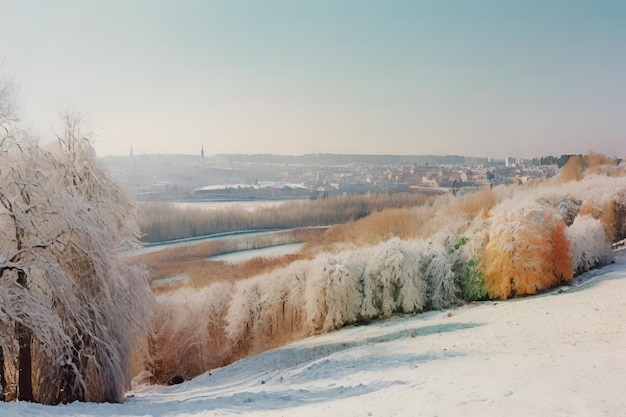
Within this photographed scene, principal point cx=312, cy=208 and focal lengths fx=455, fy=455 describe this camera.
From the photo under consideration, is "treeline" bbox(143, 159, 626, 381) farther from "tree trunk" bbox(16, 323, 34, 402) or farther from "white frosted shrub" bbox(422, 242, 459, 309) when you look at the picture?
"tree trunk" bbox(16, 323, 34, 402)

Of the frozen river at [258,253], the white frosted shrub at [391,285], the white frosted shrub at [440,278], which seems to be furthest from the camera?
the frozen river at [258,253]

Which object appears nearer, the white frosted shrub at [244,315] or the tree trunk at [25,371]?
the tree trunk at [25,371]

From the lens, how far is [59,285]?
518 inches

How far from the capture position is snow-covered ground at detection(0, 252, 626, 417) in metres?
9.39

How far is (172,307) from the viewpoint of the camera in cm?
3747

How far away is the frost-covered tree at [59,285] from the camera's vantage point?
12.6 m

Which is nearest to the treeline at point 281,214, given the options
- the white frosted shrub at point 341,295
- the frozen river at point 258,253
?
the frozen river at point 258,253

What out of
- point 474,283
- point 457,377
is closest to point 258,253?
point 474,283

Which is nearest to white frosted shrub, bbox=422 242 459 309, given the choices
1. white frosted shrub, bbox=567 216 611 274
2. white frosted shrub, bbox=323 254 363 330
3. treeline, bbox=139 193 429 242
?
white frosted shrub, bbox=323 254 363 330

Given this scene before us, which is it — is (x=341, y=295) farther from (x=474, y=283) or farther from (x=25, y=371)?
(x=25, y=371)

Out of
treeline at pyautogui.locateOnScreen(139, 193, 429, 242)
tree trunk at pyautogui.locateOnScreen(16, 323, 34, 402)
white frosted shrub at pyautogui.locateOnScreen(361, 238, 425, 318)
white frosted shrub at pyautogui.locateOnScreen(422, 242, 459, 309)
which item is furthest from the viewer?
treeline at pyautogui.locateOnScreen(139, 193, 429, 242)

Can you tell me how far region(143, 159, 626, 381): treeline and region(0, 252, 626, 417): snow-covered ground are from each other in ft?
33.2

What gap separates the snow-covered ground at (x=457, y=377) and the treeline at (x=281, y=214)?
7143 cm

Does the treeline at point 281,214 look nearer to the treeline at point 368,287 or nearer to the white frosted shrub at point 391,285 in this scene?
the treeline at point 368,287
